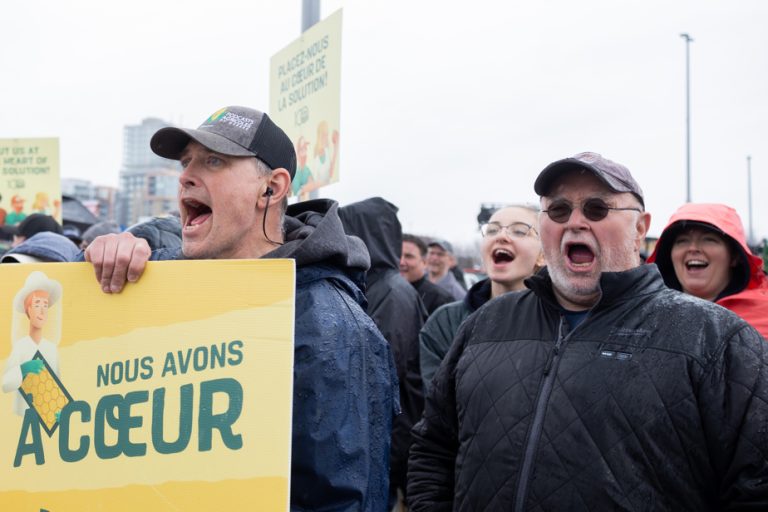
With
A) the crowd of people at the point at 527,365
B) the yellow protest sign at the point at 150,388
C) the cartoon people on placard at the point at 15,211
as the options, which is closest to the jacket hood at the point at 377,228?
the crowd of people at the point at 527,365

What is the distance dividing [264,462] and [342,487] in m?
0.25

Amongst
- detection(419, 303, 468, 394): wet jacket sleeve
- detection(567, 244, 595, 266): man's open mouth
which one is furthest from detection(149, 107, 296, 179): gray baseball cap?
detection(419, 303, 468, 394): wet jacket sleeve

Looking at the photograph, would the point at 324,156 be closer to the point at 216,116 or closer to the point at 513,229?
the point at 513,229

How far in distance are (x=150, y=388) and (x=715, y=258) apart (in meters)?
2.72

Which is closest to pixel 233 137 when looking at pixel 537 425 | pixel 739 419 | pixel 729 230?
pixel 537 425

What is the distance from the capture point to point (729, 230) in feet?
Result: 11.2

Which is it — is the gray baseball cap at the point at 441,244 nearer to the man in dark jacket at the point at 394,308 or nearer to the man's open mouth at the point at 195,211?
the man in dark jacket at the point at 394,308

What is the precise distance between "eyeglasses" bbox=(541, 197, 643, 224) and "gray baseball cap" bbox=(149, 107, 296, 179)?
2.85ft

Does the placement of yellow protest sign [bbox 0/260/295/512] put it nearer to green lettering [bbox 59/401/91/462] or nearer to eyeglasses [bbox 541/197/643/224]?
green lettering [bbox 59/401/91/462]

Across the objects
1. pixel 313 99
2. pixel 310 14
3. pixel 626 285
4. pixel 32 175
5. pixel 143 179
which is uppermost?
pixel 143 179

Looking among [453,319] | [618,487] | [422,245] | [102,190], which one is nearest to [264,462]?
[618,487]

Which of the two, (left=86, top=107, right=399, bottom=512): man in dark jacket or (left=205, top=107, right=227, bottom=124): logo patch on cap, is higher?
(left=205, top=107, right=227, bottom=124): logo patch on cap

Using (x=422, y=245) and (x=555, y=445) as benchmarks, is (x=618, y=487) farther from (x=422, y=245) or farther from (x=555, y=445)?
(x=422, y=245)

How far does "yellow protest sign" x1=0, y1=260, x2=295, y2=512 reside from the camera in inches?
67.8
